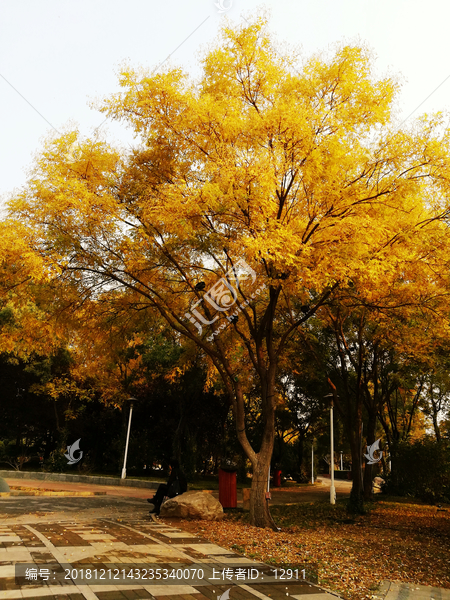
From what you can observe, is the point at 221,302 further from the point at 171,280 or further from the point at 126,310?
the point at 126,310

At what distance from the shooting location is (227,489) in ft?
42.7

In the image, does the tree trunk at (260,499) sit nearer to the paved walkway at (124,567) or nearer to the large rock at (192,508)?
the large rock at (192,508)

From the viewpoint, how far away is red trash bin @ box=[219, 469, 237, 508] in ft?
42.5

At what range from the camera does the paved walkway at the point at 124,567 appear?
495cm

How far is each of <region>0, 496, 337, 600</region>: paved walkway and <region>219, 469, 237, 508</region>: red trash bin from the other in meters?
4.07

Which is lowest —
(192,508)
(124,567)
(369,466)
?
(124,567)

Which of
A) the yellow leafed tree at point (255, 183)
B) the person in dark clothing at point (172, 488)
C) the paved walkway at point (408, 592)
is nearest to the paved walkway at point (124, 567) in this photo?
the paved walkway at point (408, 592)

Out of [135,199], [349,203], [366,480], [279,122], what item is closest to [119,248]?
[135,199]

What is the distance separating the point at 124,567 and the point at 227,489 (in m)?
7.51

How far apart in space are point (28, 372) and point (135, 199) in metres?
19.5

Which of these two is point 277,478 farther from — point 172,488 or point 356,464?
point 172,488

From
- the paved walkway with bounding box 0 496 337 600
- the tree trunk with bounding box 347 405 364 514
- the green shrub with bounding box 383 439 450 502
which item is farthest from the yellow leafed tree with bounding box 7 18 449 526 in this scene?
the green shrub with bounding box 383 439 450 502

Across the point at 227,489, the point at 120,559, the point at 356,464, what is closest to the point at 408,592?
the point at 120,559

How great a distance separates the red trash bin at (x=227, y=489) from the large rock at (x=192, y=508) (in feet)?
7.59
